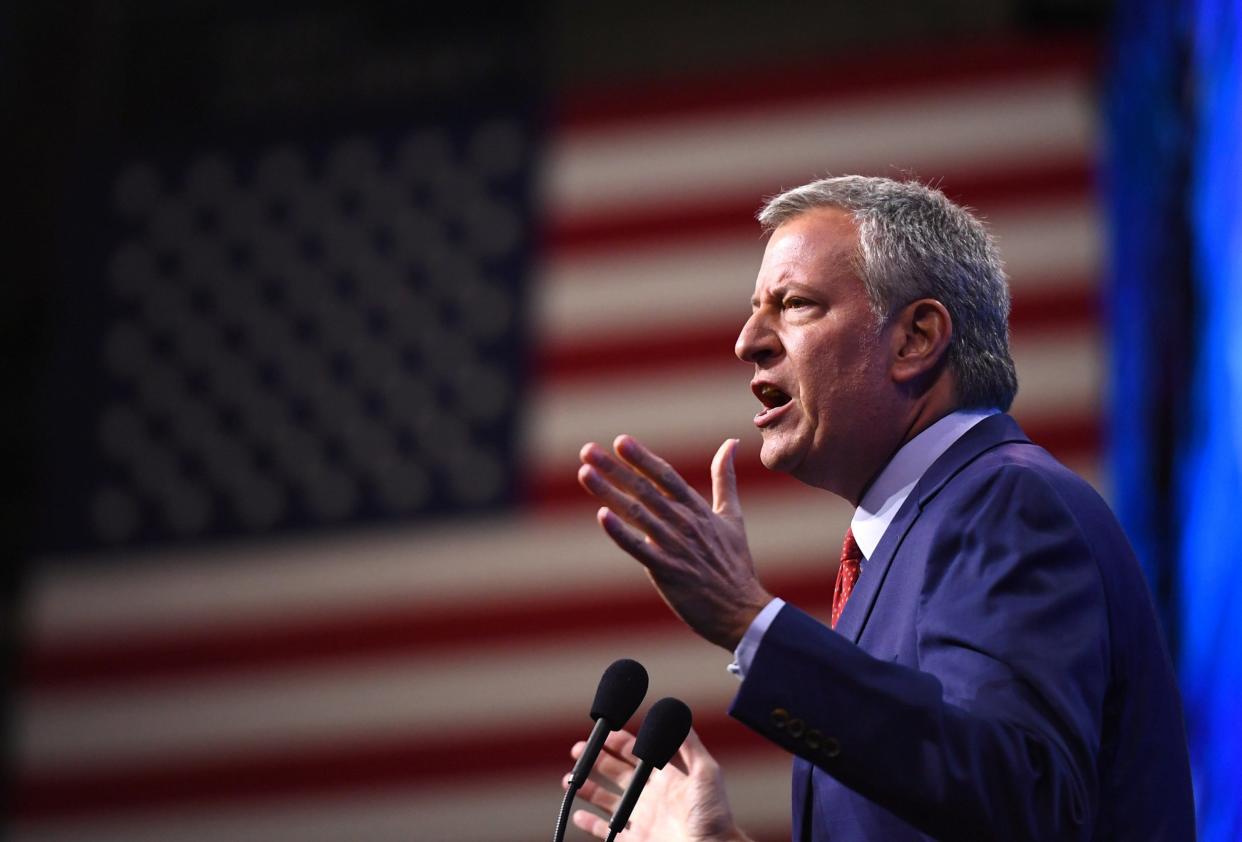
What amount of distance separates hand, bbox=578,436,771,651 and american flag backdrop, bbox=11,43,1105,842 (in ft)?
9.74

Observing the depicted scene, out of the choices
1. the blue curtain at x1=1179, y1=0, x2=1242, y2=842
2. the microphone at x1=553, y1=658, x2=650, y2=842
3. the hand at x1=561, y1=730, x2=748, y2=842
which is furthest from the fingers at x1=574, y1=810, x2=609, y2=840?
the blue curtain at x1=1179, y1=0, x2=1242, y2=842

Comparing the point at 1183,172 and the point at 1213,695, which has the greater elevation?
the point at 1183,172

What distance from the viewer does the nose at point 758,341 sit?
61.7 inches

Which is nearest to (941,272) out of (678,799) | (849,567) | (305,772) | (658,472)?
(849,567)

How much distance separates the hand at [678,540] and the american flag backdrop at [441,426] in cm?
297

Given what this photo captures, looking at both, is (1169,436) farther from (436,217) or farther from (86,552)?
(86,552)

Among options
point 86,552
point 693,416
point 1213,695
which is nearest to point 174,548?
point 86,552

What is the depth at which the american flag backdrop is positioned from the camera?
4.27m

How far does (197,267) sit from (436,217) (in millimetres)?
835

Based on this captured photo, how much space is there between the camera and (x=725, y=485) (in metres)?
1.38

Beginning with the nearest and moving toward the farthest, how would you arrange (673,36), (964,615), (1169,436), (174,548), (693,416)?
1. (964,615)
2. (1169,436)
3. (693,416)
4. (174,548)
5. (673,36)

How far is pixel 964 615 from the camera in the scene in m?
1.17

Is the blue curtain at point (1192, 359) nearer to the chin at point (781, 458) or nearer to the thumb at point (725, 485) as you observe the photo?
the chin at point (781, 458)

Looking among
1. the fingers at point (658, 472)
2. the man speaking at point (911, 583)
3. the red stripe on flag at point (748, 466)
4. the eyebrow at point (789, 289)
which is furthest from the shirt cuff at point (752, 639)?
the red stripe on flag at point (748, 466)
